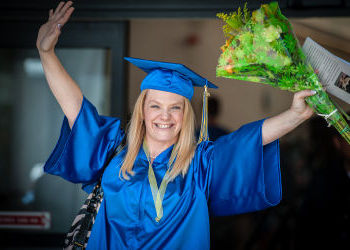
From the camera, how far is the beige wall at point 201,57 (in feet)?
14.8

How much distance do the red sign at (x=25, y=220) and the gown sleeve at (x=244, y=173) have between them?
5.45ft

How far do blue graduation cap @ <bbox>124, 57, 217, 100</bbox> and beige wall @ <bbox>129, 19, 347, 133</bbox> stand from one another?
2270 mm

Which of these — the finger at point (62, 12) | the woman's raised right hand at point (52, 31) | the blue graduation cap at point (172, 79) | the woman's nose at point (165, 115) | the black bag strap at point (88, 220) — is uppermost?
the finger at point (62, 12)

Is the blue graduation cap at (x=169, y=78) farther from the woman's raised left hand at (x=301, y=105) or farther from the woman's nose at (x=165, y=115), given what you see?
the woman's raised left hand at (x=301, y=105)


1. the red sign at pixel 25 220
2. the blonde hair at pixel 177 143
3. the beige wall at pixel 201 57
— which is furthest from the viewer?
the beige wall at pixel 201 57

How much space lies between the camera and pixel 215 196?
1.89m

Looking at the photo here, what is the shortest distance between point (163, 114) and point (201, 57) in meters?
3.11

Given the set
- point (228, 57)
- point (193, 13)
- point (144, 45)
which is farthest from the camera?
point (144, 45)

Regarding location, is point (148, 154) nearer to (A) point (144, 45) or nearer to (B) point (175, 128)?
(B) point (175, 128)

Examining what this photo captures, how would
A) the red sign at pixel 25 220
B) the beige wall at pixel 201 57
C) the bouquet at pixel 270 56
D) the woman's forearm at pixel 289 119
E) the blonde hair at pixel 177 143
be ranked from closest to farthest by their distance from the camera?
the bouquet at pixel 270 56, the woman's forearm at pixel 289 119, the blonde hair at pixel 177 143, the red sign at pixel 25 220, the beige wall at pixel 201 57

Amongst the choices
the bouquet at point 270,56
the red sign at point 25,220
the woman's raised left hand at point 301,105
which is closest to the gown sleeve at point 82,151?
the bouquet at point 270,56

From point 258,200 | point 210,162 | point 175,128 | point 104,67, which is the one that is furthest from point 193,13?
point 258,200

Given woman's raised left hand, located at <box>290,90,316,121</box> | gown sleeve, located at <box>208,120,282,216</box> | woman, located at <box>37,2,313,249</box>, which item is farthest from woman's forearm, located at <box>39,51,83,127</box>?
woman's raised left hand, located at <box>290,90,316,121</box>

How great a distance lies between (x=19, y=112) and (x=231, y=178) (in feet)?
6.65
